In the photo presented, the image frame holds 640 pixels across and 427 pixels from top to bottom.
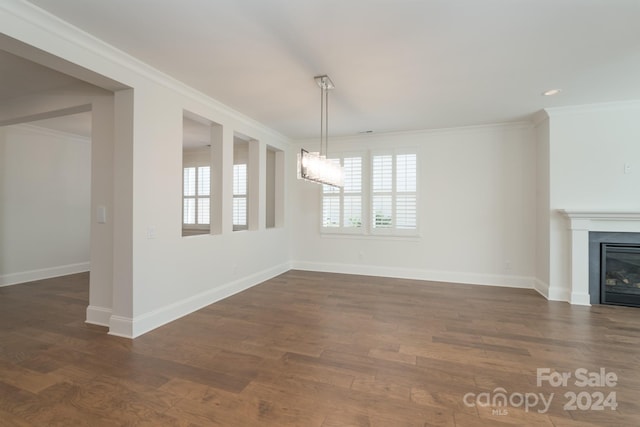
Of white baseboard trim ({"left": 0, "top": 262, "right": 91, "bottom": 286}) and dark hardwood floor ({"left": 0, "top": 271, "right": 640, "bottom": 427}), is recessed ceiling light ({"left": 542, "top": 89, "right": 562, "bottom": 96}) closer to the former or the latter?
dark hardwood floor ({"left": 0, "top": 271, "right": 640, "bottom": 427})

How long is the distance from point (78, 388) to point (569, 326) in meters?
4.48

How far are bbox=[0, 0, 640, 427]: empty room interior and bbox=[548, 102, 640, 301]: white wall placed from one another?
0.02 m

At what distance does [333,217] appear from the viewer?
5.95 meters

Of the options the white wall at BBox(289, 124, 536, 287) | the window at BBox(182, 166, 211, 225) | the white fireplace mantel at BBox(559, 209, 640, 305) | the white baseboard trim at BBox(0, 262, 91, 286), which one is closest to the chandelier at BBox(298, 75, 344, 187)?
the white wall at BBox(289, 124, 536, 287)

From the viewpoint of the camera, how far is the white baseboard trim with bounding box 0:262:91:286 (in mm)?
4922

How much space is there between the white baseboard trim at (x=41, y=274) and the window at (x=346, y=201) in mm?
4248

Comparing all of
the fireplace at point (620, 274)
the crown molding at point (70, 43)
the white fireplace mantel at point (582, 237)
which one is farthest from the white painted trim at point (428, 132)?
the crown molding at point (70, 43)

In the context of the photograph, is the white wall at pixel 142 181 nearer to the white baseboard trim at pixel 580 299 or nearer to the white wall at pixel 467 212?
the white wall at pixel 467 212

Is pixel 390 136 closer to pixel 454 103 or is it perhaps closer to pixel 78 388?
pixel 454 103

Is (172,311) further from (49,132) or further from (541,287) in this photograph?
(541,287)

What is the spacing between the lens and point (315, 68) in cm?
304

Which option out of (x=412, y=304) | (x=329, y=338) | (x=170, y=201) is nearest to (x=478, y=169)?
(x=412, y=304)

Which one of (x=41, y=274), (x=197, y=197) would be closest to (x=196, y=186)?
(x=197, y=197)

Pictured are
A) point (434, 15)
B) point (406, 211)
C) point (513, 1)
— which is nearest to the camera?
point (513, 1)
